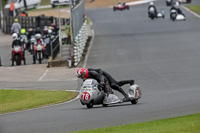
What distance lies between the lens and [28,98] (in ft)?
65.5

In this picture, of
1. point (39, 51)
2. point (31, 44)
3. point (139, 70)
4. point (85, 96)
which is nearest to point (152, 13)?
point (31, 44)

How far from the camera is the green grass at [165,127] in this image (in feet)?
35.5

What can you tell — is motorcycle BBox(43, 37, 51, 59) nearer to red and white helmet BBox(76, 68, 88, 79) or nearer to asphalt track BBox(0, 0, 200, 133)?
asphalt track BBox(0, 0, 200, 133)

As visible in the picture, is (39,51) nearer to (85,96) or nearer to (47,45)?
(47,45)

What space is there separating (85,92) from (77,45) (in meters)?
15.8

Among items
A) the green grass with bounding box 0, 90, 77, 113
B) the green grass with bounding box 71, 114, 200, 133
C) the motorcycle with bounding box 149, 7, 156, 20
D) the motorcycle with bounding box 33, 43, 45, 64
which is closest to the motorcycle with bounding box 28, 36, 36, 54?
the motorcycle with bounding box 33, 43, 45, 64

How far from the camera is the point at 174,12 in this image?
1951 inches

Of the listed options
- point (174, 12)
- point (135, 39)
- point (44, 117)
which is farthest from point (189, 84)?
point (174, 12)

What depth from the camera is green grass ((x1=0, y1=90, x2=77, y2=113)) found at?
1784 centimetres

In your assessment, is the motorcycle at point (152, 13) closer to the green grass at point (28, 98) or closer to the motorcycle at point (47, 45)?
the motorcycle at point (47, 45)

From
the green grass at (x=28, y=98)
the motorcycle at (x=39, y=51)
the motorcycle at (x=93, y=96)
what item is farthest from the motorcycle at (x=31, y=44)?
the motorcycle at (x=93, y=96)

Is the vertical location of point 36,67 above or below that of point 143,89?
below

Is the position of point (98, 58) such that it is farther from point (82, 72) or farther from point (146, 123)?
point (146, 123)

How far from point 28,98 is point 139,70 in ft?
24.2
